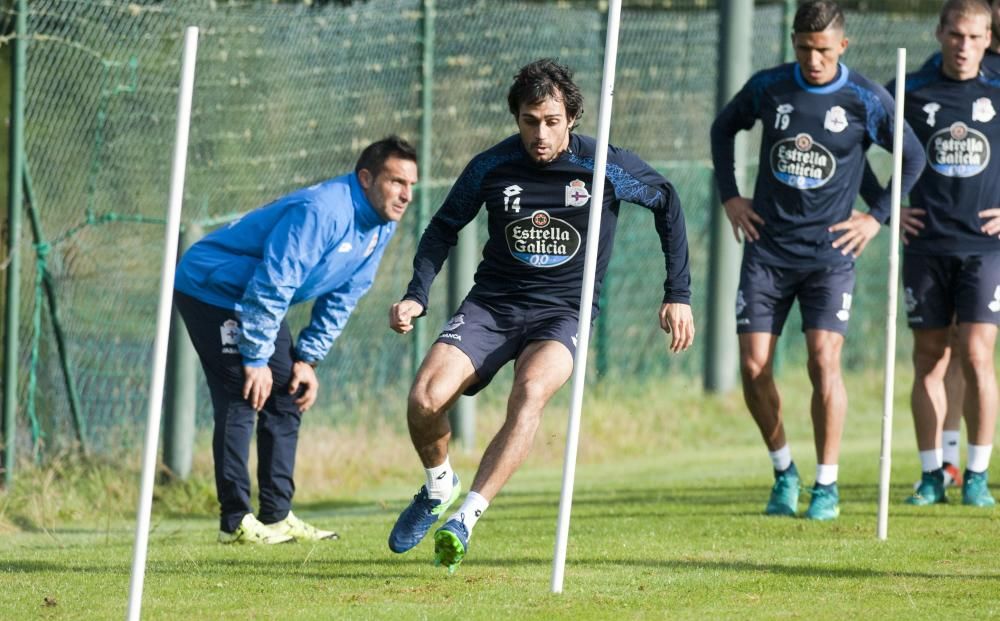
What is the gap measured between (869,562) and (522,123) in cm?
236

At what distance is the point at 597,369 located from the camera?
13625 millimetres

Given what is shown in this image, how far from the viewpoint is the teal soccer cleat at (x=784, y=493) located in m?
8.45

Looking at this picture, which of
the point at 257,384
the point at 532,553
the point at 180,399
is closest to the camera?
the point at 532,553

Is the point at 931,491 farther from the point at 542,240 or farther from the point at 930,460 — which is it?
the point at 542,240

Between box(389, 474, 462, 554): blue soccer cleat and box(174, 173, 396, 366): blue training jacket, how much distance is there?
1278 mm

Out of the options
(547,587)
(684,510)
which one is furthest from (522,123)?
(684,510)

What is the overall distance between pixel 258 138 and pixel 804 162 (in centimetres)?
444

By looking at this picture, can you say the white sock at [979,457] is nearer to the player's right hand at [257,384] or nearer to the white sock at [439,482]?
the white sock at [439,482]

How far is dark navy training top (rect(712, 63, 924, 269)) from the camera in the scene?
8.23 meters

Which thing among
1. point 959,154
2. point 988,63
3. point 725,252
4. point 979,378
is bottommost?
point 979,378

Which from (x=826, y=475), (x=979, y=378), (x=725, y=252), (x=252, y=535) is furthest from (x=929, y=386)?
(x=725, y=252)

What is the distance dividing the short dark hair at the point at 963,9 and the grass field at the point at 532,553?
2549 millimetres

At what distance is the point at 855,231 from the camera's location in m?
8.26

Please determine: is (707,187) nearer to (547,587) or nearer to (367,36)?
(367,36)
